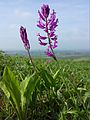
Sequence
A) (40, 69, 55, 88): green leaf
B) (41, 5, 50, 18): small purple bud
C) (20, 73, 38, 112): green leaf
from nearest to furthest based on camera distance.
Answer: (41, 5, 50, 18): small purple bud, (20, 73, 38, 112): green leaf, (40, 69, 55, 88): green leaf

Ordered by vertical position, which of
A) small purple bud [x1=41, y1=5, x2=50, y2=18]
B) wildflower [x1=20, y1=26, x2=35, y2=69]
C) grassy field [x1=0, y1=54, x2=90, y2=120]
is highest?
small purple bud [x1=41, y1=5, x2=50, y2=18]

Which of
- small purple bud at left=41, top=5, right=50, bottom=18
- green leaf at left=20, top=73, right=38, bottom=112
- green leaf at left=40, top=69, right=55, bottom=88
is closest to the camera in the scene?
small purple bud at left=41, top=5, right=50, bottom=18

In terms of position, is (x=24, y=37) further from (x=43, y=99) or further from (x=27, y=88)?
(x=43, y=99)

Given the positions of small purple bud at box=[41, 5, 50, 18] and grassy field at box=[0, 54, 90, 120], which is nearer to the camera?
small purple bud at box=[41, 5, 50, 18]

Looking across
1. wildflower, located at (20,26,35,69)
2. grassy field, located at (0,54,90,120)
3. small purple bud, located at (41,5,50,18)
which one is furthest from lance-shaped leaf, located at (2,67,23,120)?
small purple bud, located at (41,5,50,18)

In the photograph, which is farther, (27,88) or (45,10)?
(27,88)

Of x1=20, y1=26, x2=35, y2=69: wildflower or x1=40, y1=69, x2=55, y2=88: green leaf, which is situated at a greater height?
x1=20, y1=26, x2=35, y2=69: wildflower

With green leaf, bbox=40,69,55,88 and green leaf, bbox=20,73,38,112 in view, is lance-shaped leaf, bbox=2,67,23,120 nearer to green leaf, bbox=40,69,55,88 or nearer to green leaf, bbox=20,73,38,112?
green leaf, bbox=20,73,38,112

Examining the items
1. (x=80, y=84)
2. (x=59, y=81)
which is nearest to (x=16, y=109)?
(x=59, y=81)

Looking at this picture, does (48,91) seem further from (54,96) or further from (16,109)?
(16,109)

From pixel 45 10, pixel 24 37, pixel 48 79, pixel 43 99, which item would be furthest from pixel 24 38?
pixel 43 99

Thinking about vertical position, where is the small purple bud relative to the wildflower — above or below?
above

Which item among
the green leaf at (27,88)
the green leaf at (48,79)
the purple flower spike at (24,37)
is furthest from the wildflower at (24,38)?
the green leaf at (48,79)

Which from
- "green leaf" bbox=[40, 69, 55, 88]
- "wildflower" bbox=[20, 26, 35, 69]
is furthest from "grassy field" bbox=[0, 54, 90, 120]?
"wildflower" bbox=[20, 26, 35, 69]
